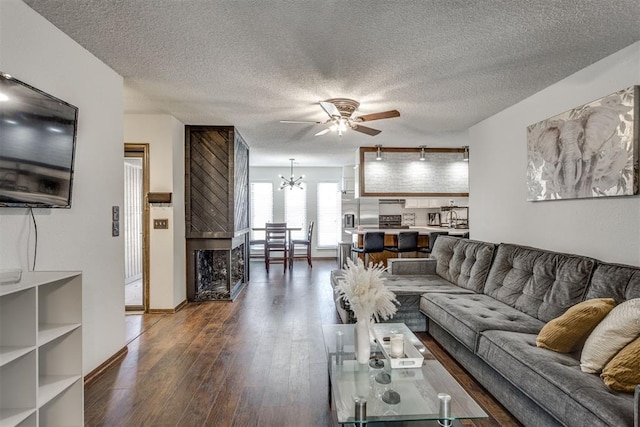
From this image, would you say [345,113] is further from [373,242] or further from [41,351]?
[41,351]

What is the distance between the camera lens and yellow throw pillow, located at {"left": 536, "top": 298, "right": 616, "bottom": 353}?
195 cm

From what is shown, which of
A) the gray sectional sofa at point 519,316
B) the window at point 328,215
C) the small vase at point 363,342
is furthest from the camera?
the window at point 328,215

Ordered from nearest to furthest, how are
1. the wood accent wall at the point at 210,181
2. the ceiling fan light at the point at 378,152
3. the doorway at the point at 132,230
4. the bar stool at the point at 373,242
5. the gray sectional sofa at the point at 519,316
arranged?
the gray sectional sofa at the point at 519,316, the wood accent wall at the point at 210,181, the doorway at the point at 132,230, the bar stool at the point at 373,242, the ceiling fan light at the point at 378,152

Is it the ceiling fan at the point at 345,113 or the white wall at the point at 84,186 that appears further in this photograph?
the ceiling fan at the point at 345,113

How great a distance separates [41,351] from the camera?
2.00m

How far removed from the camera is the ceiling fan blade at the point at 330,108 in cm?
333

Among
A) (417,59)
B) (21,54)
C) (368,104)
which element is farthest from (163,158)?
(417,59)

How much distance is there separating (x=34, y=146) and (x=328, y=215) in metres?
7.50

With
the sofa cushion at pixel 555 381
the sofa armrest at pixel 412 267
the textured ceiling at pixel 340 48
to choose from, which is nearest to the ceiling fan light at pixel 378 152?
the textured ceiling at pixel 340 48

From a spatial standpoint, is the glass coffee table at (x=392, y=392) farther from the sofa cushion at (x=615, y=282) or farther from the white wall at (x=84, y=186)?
the white wall at (x=84, y=186)

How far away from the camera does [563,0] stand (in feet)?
6.53

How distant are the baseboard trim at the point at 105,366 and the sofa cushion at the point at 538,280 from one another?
341 centimetres

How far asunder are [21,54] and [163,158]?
2.33 metres

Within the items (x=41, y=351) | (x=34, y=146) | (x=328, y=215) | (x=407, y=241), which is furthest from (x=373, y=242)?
(x=34, y=146)
